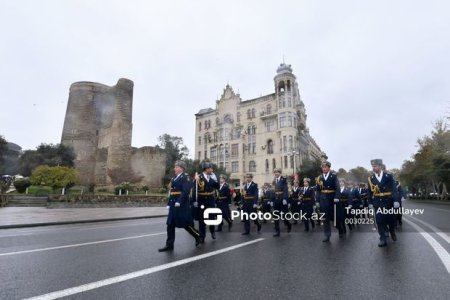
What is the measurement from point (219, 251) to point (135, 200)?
28.2 meters

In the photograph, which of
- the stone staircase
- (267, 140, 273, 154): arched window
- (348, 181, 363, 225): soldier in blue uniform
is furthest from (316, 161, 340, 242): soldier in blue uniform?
(267, 140, 273, 154): arched window

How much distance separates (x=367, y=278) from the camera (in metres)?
4.18

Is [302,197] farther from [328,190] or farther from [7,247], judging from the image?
[7,247]

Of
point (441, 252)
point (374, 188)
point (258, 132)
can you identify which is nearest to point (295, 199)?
point (374, 188)

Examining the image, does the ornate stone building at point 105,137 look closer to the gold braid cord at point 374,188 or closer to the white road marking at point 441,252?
the gold braid cord at point 374,188

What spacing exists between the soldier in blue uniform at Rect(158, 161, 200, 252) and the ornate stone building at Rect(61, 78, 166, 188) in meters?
45.5

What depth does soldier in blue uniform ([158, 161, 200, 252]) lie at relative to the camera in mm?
6578

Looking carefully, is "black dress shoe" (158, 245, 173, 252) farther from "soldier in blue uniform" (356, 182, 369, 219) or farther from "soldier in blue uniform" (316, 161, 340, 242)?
"soldier in blue uniform" (356, 182, 369, 219)

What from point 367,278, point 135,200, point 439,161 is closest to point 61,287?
point 367,278

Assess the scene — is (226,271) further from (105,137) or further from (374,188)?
(105,137)

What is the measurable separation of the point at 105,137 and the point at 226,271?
182 ft

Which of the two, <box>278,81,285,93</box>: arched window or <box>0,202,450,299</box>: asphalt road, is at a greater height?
<box>278,81,285,93</box>: arched window

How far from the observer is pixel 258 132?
2630 inches

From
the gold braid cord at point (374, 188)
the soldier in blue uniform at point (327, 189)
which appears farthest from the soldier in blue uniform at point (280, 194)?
the gold braid cord at point (374, 188)
